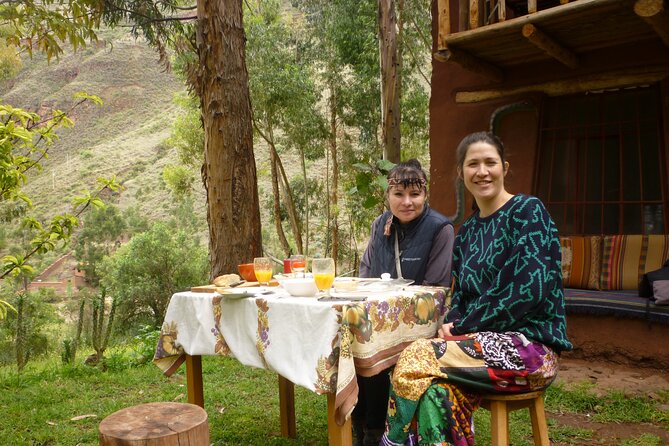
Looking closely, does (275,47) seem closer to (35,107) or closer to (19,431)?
(19,431)

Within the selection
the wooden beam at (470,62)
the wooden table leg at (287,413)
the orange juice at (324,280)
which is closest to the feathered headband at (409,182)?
the orange juice at (324,280)

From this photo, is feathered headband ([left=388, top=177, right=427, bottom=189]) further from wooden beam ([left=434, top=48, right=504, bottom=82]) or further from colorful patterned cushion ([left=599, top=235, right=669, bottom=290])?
colorful patterned cushion ([left=599, top=235, right=669, bottom=290])

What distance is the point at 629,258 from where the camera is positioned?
17.5ft

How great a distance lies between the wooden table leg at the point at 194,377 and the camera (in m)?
3.18

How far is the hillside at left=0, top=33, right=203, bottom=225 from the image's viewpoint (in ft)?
125

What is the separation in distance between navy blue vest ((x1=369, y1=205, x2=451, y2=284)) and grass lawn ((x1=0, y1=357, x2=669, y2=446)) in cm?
112

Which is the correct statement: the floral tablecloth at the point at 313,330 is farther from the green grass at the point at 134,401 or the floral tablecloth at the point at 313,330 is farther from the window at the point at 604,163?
the window at the point at 604,163

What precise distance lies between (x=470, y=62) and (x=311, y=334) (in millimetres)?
4023

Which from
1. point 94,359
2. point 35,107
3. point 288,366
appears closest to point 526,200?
point 288,366

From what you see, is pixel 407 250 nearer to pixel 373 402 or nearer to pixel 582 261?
pixel 373 402

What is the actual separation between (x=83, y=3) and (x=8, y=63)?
19.2m

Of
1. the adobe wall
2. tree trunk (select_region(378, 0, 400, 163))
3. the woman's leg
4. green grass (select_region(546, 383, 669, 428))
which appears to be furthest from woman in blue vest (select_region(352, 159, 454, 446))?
tree trunk (select_region(378, 0, 400, 163))

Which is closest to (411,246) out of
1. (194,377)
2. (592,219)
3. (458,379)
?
(458,379)

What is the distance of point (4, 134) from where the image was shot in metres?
3.68
